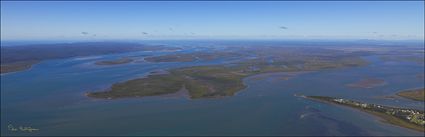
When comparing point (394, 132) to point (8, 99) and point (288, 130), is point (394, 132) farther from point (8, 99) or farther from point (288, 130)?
point (8, 99)

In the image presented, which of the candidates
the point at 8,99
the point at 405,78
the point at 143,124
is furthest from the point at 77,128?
the point at 405,78

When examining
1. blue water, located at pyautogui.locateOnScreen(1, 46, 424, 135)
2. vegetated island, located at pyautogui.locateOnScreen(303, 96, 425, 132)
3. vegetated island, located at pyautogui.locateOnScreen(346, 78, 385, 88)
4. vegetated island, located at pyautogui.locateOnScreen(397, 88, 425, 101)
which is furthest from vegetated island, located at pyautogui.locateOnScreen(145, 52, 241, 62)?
vegetated island, located at pyautogui.locateOnScreen(303, 96, 425, 132)

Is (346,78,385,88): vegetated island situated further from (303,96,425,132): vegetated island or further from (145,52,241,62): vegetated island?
(145,52,241,62): vegetated island
